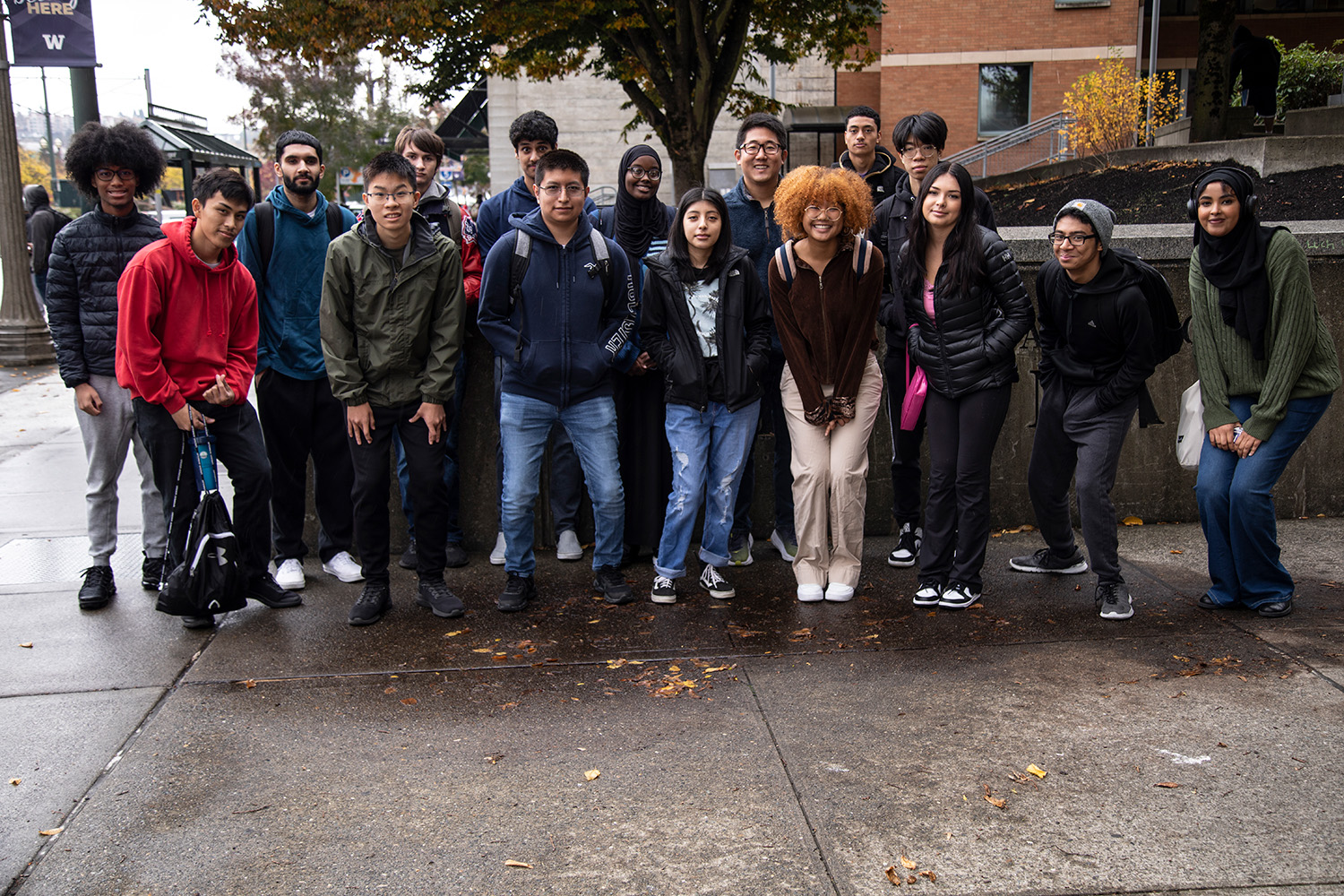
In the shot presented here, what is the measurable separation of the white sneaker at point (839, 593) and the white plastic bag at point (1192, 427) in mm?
1660

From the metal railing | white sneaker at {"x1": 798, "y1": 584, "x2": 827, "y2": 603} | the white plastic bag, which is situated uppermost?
the metal railing

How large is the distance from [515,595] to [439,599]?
0.36 metres

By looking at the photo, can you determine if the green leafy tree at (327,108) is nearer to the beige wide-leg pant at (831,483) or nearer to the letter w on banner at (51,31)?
the letter w on banner at (51,31)

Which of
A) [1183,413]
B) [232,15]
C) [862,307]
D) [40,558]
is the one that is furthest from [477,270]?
[232,15]

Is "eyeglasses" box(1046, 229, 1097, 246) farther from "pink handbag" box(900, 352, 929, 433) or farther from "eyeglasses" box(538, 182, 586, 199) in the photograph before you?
"eyeglasses" box(538, 182, 586, 199)

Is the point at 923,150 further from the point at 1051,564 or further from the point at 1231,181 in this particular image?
the point at 1051,564

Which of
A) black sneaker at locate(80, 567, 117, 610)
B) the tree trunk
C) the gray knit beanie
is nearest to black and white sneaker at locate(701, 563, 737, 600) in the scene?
the gray knit beanie

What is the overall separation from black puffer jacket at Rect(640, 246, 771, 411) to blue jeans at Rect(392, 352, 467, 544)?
1.11 meters

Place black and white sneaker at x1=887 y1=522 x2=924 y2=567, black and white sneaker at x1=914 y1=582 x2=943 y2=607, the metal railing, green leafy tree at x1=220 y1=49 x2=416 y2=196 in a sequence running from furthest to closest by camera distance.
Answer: green leafy tree at x1=220 y1=49 x2=416 y2=196 → the metal railing → black and white sneaker at x1=887 y1=522 x2=924 y2=567 → black and white sneaker at x1=914 y1=582 x2=943 y2=607

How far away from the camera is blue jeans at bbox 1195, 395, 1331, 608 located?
4.78 m

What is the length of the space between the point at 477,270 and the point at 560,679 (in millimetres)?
2457

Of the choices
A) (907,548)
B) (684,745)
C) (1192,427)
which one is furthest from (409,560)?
(1192,427)

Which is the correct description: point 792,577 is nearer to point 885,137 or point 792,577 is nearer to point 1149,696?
point 1149,696

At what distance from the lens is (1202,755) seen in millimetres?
3584
